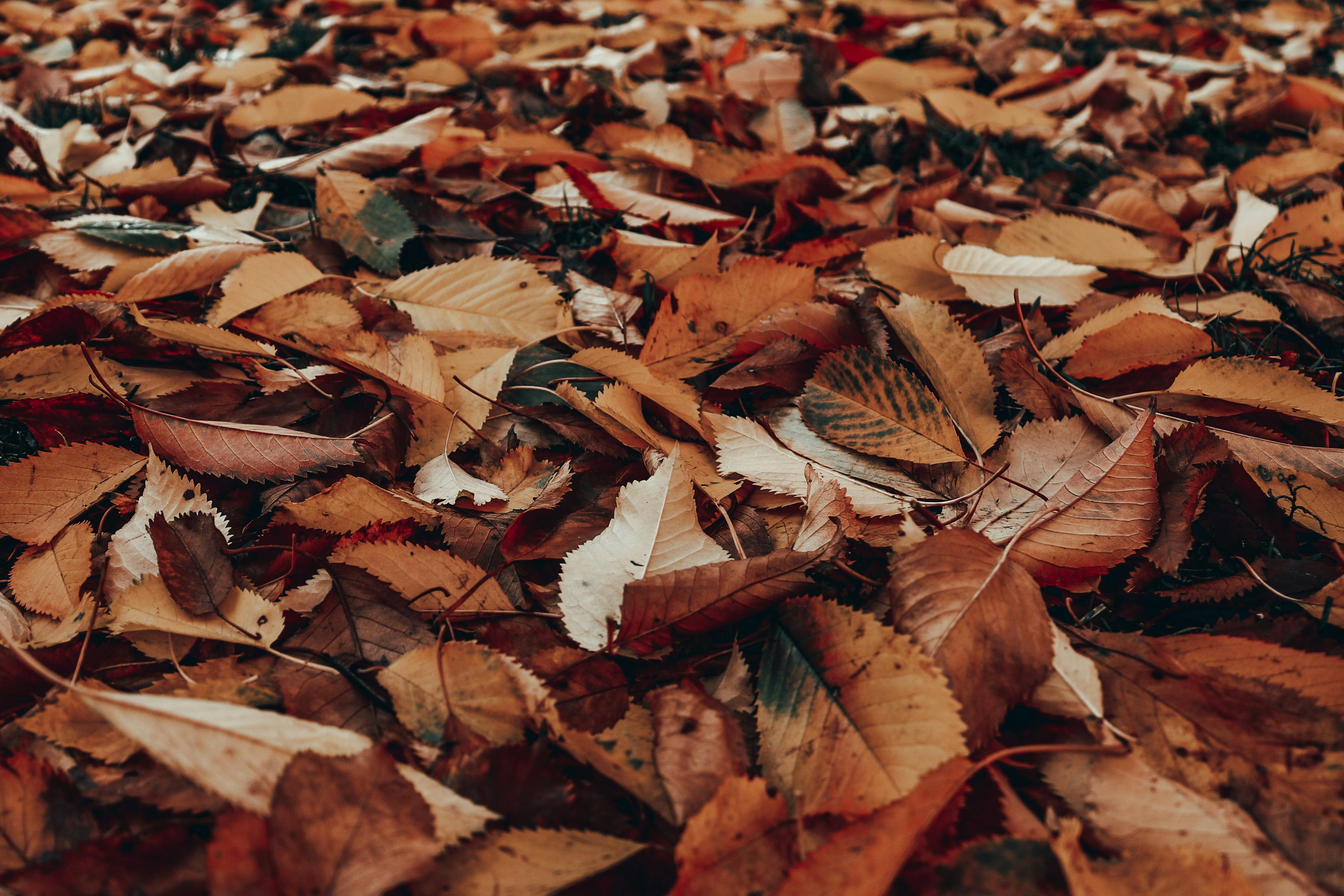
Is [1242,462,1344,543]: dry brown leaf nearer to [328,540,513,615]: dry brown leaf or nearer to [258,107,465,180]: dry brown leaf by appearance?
[328,540,513,615]: dry brown leaf

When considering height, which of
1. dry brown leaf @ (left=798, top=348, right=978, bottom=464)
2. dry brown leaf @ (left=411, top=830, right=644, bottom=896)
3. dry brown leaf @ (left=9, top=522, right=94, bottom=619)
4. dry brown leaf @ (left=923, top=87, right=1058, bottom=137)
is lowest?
dry brown leaf @ (left=411, top=830, right=644, bottom=896)

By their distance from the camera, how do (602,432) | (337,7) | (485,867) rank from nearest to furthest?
(485,867) < (602,432) < (337,7)

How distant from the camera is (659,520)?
0.70 meters

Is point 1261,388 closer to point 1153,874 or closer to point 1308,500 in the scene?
point 1308,500

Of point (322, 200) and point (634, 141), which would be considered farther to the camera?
point (634, 141)

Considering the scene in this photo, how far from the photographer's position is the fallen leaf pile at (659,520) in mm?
518

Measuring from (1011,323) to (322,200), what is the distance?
38.3 inches

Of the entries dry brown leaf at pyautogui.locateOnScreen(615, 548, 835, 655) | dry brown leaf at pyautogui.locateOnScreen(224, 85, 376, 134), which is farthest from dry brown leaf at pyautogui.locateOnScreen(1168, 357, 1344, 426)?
dry brown leaf at pyautogui.locateOnScreen(224, 85, 376, 134)

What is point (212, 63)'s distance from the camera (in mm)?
1894

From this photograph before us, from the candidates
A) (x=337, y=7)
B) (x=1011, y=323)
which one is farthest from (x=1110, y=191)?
(x=337, y=7)

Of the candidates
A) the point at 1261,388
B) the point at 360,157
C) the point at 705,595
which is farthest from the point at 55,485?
the point at 1261,388

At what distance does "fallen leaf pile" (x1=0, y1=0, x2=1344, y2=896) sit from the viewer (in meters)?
0.52

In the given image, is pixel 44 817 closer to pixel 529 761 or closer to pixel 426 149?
pixel 529 761

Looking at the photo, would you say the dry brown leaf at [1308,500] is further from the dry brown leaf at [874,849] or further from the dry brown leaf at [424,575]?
the dry brown leaf at [424,575]
